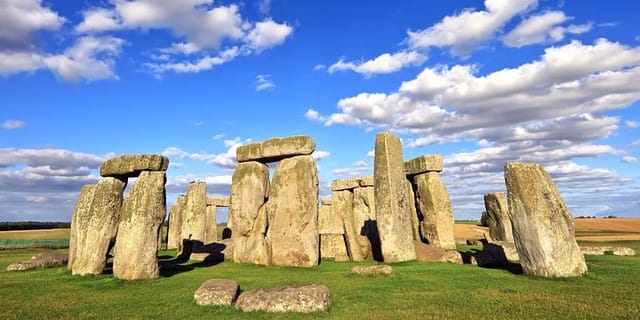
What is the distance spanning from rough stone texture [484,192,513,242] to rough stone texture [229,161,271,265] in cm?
1174

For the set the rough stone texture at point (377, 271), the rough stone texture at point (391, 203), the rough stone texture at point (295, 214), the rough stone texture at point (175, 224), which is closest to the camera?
the rough stone texture at point (377, 271)

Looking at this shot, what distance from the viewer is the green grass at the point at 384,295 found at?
249 inches

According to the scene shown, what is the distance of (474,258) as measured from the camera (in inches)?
494

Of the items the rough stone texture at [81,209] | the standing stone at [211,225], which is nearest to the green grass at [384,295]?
the rough stone texture at [81,209]

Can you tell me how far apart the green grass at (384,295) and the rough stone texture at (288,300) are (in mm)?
178

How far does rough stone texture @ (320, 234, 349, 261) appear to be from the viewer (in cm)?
1570

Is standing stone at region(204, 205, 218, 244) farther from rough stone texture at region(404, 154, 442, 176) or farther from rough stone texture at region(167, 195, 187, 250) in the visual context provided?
rough stone texture at region(404, 154, 442, 176)

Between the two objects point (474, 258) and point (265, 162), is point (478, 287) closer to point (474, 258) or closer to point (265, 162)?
point (474, 258)

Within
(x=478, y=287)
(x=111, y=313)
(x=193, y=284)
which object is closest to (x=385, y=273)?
(x=478, y=287)

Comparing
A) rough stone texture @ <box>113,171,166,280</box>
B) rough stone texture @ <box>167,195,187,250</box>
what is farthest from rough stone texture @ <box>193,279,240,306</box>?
rough stone texture @ <box>167,195,187,250</box>

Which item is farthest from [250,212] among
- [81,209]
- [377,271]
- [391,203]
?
[377,271]

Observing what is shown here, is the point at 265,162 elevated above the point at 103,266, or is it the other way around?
the point at 265,162

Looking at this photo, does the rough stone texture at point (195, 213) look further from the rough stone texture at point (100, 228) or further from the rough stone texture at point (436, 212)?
the rough stone texture at point (436, 212)

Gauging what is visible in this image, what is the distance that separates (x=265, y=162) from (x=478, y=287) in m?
9.69
